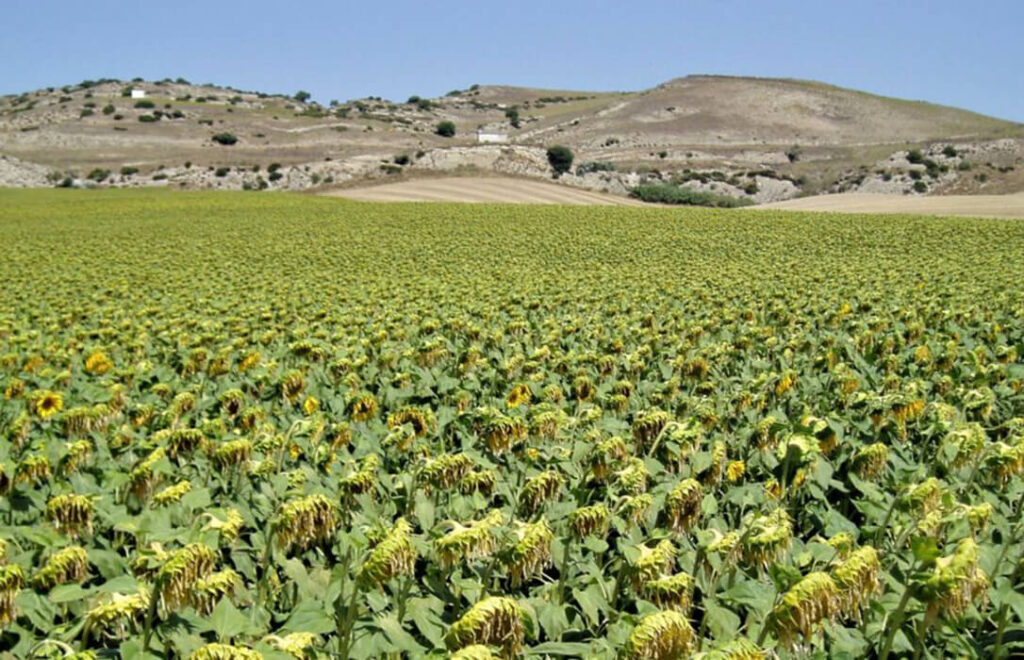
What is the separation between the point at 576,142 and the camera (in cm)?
10631

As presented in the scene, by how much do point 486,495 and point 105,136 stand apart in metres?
103

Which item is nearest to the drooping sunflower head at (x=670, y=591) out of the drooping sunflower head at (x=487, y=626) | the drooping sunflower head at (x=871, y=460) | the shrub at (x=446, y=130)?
the drooping sunflower head at (x=487, y=626)

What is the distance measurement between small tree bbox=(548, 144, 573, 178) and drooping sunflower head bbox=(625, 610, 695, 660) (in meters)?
72.4

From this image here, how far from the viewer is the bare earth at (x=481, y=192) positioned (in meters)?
54.5

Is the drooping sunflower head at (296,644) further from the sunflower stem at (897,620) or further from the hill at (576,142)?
the hill at (576,142)

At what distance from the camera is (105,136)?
9094 cm

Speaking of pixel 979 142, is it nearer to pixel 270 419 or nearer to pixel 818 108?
pixel 818 108

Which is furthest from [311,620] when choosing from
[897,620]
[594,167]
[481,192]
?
[594,167]

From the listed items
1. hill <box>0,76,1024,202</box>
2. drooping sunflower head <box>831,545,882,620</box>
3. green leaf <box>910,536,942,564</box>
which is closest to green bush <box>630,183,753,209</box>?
hill <box>0,76,1024,202</box>

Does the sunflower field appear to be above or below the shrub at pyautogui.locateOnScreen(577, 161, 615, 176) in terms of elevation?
below

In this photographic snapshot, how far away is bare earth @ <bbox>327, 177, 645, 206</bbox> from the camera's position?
54531mm

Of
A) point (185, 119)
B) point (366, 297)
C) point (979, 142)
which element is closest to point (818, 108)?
point (979, 142)

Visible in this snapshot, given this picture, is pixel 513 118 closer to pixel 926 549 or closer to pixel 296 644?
pixel 296 644

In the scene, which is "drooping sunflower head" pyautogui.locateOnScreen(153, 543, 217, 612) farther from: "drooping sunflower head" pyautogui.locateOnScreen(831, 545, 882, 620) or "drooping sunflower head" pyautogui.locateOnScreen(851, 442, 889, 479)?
"drooping sunflower head" pyautogui.locateOnScreen(851, 442, 889, 479)
